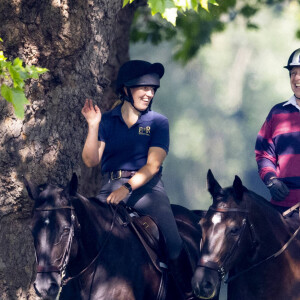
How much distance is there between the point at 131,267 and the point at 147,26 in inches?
258

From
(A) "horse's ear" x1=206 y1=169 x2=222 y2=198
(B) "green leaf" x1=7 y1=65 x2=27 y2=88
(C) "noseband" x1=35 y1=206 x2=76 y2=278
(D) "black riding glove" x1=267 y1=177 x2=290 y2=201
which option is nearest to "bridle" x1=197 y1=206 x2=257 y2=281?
(A) "horse's ear" x1=206 y1=169 x2=222 y2=198

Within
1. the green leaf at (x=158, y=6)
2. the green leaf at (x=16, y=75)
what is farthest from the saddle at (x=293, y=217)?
the green leaf at (x=16, y=75)

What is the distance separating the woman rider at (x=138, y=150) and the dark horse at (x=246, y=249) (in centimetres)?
113

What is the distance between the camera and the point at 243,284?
6801 mm

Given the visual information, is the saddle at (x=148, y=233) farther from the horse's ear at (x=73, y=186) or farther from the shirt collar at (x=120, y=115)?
the shirt collar at (x=120, y=115)

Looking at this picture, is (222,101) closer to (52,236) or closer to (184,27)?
(184,27)

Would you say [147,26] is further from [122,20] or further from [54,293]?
[54,293]

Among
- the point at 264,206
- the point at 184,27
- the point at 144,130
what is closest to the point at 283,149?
the point at 264,206

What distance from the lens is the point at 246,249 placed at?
666 centimetres

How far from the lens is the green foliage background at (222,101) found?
17.0m

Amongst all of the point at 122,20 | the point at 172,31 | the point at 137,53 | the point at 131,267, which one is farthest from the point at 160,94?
the point at 131,267

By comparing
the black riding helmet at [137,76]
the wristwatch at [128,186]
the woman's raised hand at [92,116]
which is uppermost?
the black riding helmet at [137,76]

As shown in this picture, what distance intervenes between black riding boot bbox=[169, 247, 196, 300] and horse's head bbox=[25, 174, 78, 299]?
1559 millimetres

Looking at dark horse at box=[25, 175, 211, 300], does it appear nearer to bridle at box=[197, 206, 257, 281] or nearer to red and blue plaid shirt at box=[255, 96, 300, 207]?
bridle at box=[197, 206, 257, 281]
